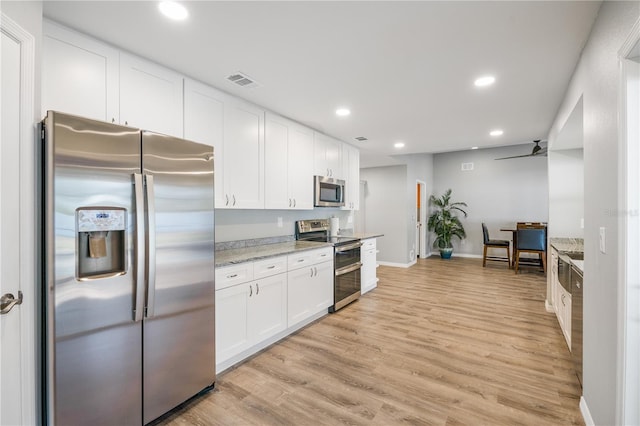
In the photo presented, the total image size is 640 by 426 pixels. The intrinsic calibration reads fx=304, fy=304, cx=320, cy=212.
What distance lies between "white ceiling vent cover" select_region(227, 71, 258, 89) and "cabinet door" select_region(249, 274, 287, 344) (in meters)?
1.76

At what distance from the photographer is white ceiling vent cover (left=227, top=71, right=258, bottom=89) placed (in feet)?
8.30

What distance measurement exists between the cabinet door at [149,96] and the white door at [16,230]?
0.72 m

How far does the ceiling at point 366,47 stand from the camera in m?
1.71

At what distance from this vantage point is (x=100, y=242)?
1.60 m

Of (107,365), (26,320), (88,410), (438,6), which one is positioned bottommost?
(88,410)

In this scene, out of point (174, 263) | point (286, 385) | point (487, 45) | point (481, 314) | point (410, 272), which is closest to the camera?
point (174, 263)

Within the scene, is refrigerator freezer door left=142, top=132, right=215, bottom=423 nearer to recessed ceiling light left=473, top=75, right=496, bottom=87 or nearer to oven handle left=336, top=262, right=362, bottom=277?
oven handle left=336, top=262, right=362, bottom=277

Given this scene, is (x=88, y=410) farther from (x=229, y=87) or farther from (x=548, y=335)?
(x=548, y=335)

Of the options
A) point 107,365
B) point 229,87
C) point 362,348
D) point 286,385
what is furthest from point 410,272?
point 107,365

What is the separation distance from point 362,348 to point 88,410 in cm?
208

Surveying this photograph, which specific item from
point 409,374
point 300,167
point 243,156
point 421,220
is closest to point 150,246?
point 243,156

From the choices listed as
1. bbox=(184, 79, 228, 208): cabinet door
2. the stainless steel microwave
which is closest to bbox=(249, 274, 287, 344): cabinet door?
bbox=(184, 79, 228, 208): cabinet door

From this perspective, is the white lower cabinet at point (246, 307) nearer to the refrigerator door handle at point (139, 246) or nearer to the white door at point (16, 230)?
the refrigerator door handle at point (139, 246)

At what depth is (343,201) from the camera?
15.6ft
